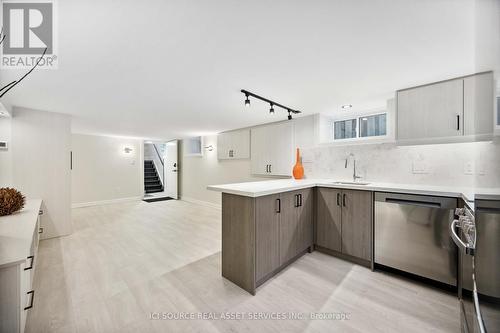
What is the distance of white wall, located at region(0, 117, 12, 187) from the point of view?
9.62 feet

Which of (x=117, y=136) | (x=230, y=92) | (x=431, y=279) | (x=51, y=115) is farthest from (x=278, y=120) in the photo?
(x=117, y=136)

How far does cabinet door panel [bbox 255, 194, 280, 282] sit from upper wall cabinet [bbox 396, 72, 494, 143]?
1.80 metres

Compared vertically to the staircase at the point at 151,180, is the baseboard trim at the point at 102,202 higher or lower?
lower

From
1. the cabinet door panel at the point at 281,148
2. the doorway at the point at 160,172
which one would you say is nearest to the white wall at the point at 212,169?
the cabinet door panel at the point at 281,148

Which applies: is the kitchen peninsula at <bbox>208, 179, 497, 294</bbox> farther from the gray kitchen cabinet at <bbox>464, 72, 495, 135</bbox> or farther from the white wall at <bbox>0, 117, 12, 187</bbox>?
the white wall at <bbox>0, 117, 12, 187</bbox>

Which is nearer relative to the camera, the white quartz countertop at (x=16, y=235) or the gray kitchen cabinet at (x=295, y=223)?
the white quartz countertop at (x=16, y=235)

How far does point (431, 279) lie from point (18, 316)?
3.25 metres

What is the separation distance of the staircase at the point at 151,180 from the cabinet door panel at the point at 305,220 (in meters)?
7.58

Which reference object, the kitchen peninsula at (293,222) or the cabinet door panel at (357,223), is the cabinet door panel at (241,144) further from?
the cabinet door panel at (357,223)

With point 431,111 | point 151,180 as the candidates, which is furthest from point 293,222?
point 151,180

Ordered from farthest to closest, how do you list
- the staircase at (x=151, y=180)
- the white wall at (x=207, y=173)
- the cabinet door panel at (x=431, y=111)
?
1. the staircase at (x=151, y=180)
2. the white wall at (x=207, y=173)
3. the cabinet door panel at (x=431, y=111)

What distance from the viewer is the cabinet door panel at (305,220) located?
2537mm

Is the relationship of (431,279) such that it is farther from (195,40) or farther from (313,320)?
(195,40)

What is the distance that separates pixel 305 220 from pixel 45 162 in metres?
4.24
